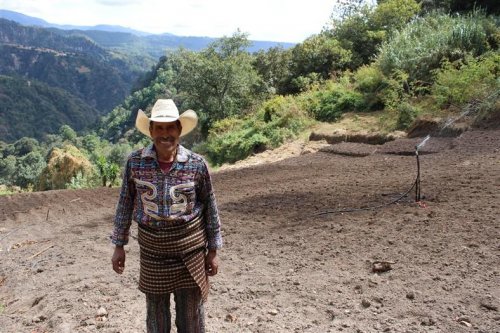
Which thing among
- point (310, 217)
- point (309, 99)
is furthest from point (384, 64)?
Answer: point (310, 217)

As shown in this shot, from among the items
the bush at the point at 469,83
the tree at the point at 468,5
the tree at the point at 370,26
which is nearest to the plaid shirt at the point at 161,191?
the bush at the point at 469,83

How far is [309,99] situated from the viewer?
14.9 m

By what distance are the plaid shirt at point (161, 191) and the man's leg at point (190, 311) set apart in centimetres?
44

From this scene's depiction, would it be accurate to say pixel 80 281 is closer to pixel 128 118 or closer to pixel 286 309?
pixel 286 309

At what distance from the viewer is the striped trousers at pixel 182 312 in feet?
8.60

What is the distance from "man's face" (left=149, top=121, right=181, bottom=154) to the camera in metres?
2.46

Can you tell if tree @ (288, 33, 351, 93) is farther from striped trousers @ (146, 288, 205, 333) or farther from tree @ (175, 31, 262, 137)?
striped trousers @ (146, 288, 205, 333)

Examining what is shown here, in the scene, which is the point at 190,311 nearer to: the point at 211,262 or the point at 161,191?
the point at 211,262

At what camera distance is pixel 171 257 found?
253cm

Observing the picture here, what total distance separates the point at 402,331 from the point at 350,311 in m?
0.42

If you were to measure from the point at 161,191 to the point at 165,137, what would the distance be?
29 cm

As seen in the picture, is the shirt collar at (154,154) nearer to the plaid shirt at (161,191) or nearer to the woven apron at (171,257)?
the plaid shirt at (161,191)

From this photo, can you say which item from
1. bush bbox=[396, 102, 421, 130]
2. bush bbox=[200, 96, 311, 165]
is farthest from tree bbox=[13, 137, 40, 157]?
bush bbox=[396, 102, 421, 130]

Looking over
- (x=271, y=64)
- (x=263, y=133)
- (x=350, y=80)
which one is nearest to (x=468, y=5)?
(x=350, y=80)
